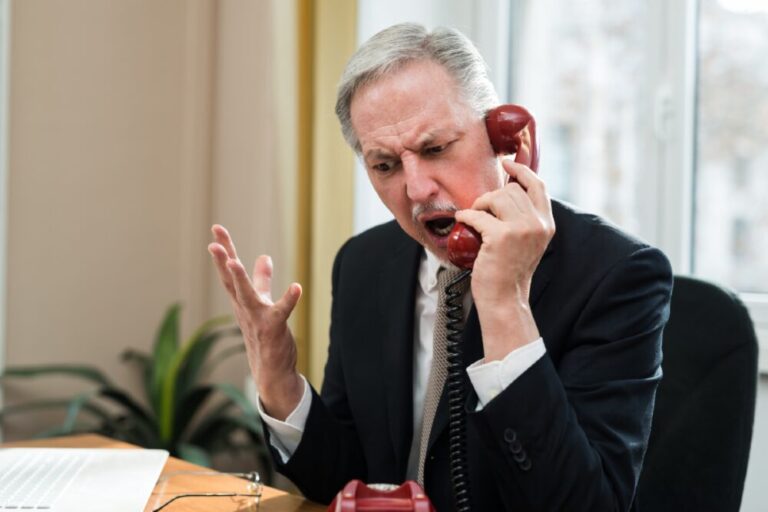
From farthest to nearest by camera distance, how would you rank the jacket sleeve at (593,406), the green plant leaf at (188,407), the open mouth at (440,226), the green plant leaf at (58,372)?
the green plant leaf at (188,407) → the green plant leaf at (58,372) → the open mouth at (440,226) → the jacket sleeve at (593,406)

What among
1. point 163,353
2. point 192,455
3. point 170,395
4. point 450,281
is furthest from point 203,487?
point 163,353

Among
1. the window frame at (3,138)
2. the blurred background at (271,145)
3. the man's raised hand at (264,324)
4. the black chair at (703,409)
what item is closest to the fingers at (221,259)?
the man's raised hand at (264,324)

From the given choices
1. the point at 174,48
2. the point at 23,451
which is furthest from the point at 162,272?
the point at 23,451

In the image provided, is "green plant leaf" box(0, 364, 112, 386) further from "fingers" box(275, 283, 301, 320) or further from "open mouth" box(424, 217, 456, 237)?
"open mouth" box(424, 217, 456, 237)

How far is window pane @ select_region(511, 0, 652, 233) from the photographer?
247 cm

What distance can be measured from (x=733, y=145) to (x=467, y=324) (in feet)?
3.91

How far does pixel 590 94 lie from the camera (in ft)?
8.54

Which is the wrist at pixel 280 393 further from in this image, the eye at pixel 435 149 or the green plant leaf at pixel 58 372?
the green plant leaf at pixel 58 372

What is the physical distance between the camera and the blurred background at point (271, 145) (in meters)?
2.28

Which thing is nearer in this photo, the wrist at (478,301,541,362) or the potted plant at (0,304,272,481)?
the wrist at (478,301,541,362)

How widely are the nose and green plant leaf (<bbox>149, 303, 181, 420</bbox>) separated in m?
1.71

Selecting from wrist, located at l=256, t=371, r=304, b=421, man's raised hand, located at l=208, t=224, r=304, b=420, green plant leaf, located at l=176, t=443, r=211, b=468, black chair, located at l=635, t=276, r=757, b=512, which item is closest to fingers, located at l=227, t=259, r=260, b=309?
man's raised hand, located at l=208, t=224, r=304, b=420

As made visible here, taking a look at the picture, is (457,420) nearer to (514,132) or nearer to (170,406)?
(514,132)

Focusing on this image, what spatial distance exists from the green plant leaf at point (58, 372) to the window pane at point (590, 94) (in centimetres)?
150
